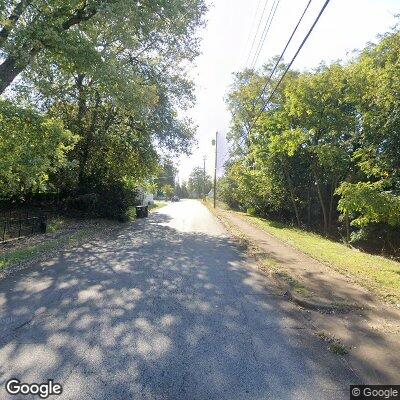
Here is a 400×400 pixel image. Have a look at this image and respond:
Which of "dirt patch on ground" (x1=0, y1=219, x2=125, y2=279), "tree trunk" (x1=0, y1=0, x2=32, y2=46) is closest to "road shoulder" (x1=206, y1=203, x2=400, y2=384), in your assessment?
Answer: "dirt patch on ground" (x1=0, y1=219, x2=125, y2=279)

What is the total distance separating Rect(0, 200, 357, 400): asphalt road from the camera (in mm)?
3512

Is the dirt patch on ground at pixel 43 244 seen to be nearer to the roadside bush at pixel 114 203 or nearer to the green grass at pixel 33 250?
the green grass at pixel 33 250

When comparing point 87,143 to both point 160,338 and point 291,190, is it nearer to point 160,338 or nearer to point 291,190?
point 291,190

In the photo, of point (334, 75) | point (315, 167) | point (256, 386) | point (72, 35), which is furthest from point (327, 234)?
point (256, 386)

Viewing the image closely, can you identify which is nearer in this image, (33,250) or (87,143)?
(33,250)

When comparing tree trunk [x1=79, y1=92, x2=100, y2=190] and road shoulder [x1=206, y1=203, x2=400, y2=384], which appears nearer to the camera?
road shoulder [x1=206, y1=203, x2=400, y2=384]

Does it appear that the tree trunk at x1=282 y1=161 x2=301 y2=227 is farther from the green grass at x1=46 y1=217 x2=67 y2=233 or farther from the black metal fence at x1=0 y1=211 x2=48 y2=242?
the black metal fence at x1=0 y1=211 x2=48 y2=242

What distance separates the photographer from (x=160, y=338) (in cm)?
457

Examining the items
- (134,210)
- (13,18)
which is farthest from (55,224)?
(134,210)

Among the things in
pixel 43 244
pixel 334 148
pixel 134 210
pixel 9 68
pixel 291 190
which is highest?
pixel 9 68

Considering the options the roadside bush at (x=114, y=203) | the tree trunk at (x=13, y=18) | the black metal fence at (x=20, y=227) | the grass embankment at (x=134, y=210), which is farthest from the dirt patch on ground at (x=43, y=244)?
the tree trunk at (x=13, y=18)

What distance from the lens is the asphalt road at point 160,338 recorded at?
11.5 ft

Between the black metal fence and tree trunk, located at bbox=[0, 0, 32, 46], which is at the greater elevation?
tree trunk, located at bbox=[0, 0, 32, 46]

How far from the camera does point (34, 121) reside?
10.6m
